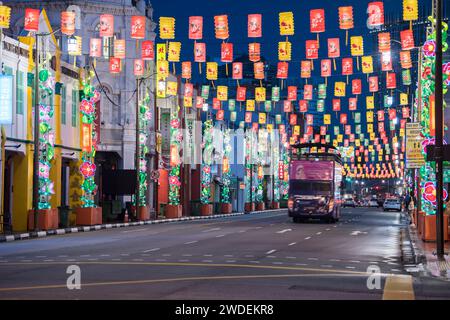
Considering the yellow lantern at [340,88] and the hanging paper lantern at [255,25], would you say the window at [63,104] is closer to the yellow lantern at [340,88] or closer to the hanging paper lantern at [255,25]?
the hanging paper lantern at [255,25]

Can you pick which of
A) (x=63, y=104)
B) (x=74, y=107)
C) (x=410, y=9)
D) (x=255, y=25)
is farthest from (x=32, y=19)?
(x=410, y=9)

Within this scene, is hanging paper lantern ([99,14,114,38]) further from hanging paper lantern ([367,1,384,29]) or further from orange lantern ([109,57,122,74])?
hanging paper lantern ([367,1,384,29])

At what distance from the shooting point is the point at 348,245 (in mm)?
30297

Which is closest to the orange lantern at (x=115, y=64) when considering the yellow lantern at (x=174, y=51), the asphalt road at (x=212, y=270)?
the yellow lantern at (x=174, y=51)

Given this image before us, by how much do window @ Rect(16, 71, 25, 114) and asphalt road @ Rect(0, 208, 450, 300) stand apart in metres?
12.2

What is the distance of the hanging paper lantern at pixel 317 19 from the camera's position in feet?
136

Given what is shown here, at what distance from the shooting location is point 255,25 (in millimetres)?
42781

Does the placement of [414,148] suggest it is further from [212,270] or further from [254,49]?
[254,49]

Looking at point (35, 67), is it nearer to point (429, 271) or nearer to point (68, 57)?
point (68, 57)

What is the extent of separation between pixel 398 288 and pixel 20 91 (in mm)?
29620

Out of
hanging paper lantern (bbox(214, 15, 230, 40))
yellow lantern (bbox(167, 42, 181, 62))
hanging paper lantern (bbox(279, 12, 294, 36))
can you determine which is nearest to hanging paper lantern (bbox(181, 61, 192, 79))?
yellow lantern (bbox(167, 42, 181, 62))

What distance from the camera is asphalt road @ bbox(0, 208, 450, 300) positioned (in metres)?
15.3

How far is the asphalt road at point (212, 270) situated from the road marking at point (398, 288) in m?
0.02

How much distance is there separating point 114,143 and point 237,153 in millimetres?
38251
